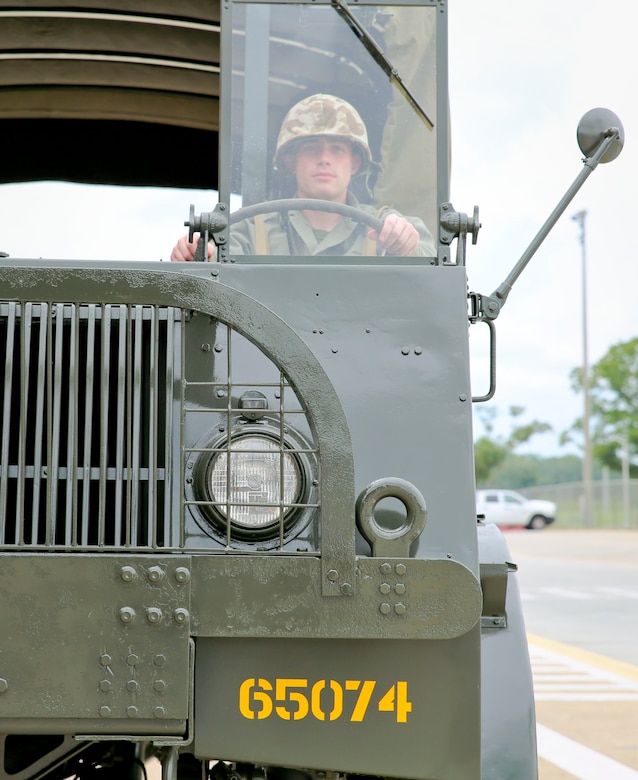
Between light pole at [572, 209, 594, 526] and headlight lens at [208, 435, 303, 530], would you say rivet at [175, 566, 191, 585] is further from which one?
light pole at [572, 209, 594, 526]

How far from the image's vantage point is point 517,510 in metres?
40.1

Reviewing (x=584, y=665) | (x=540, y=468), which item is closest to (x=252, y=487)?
(x=584, y=665)

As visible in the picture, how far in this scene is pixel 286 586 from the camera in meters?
2.28

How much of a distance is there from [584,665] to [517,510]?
103ft

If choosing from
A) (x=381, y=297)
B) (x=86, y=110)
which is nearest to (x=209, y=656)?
(x=381, y=297)

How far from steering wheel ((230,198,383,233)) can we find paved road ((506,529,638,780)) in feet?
11.5

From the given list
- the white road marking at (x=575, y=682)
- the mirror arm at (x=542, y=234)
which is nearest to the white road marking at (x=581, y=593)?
the white road marking at (x=575, y=682)

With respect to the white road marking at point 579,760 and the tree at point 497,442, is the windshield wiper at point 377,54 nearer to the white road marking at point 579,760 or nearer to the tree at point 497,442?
the white road marking at point 579,760

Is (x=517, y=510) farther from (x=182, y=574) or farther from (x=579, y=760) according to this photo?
(x=182, y=574)

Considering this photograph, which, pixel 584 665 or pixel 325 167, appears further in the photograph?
pixel 584 665

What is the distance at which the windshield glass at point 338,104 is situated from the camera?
3148 mm

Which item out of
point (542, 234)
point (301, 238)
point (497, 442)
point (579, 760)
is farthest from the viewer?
point (497, 442)

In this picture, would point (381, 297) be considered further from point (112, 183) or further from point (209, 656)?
point (112, 183)

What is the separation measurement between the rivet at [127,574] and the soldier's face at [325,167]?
135 cm
